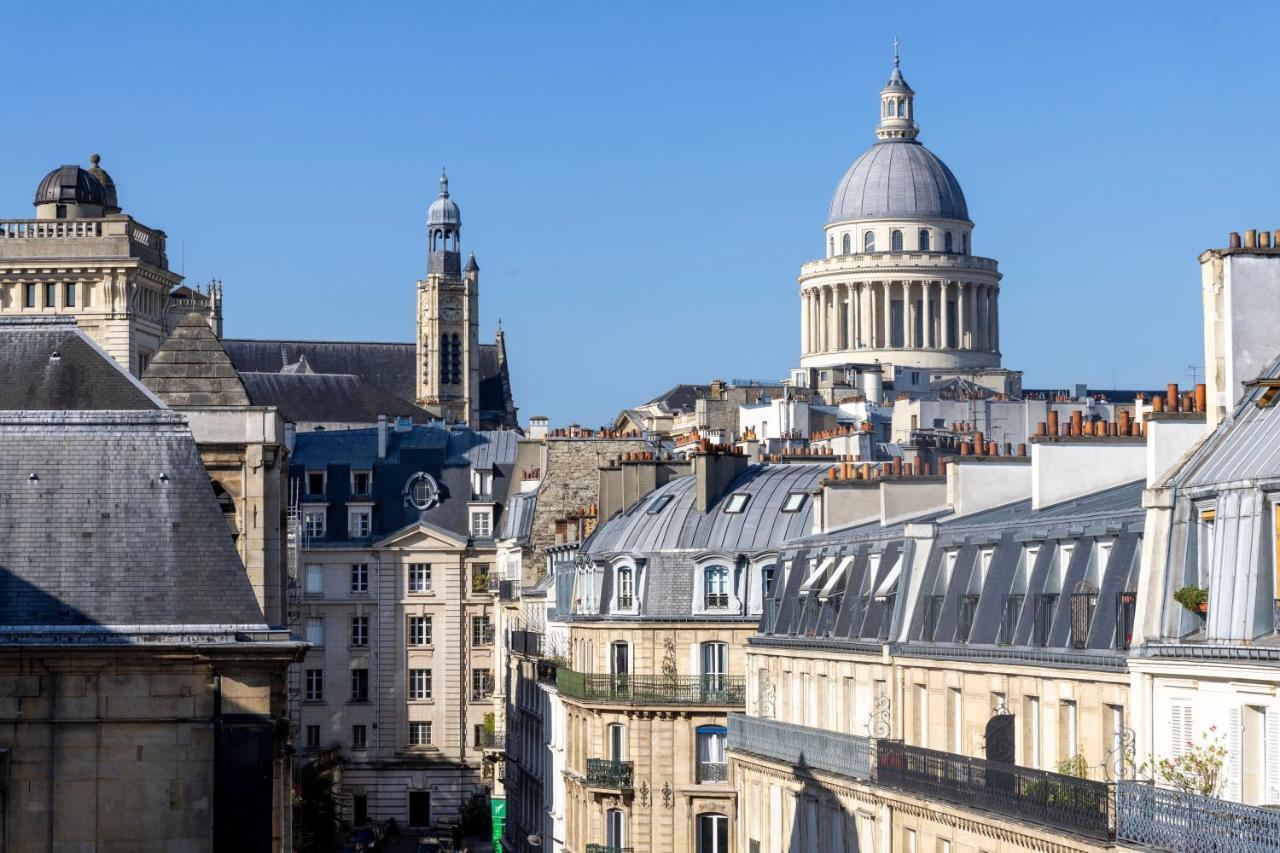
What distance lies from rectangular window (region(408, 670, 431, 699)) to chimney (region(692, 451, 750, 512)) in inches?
1434

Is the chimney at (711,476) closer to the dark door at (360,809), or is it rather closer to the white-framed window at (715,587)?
the white-framed window at (715,587)

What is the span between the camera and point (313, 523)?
315ft

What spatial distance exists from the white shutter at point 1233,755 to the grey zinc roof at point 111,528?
10.3 meters

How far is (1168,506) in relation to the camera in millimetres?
28250

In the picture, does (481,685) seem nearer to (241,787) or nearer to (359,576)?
(359,576)

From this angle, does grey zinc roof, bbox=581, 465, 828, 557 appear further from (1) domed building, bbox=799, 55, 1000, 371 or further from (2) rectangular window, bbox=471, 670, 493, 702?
(1) domed building, bbox=799, 55, 1000, 371

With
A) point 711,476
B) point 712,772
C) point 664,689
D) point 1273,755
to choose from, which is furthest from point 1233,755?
point 711,476

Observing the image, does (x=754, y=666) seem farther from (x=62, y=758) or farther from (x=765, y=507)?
(x=62, y=758)

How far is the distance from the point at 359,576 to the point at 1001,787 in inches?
2573

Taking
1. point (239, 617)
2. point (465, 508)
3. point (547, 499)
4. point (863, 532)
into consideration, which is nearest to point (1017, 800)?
point (239, 617)

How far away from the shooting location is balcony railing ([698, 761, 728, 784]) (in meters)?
55.7

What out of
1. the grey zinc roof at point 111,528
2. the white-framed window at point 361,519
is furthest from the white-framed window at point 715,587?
the white-framed window at point 361,519

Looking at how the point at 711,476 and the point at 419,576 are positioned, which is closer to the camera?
the point at 711,476

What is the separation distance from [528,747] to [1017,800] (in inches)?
1694
